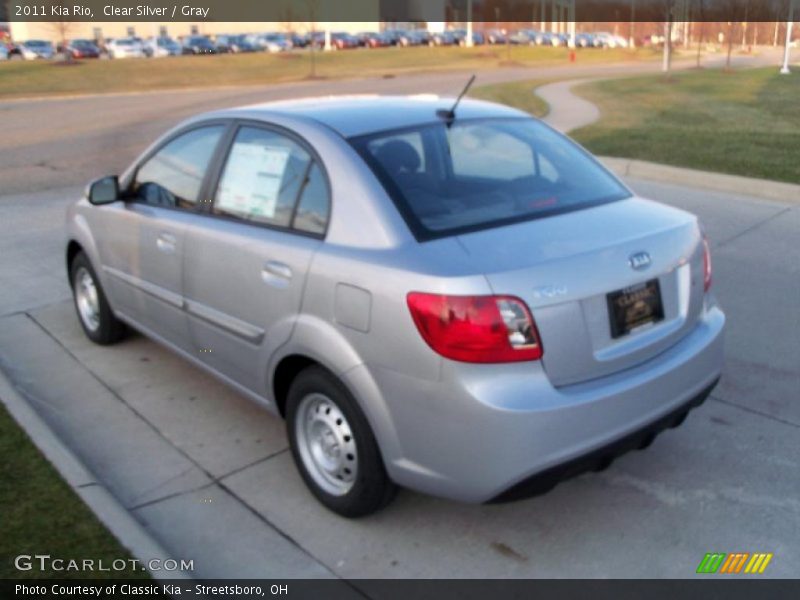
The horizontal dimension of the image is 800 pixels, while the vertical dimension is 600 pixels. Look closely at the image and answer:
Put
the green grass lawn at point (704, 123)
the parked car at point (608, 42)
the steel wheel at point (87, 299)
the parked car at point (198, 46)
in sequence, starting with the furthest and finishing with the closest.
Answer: the parked car at point (608, 42) → the parked car at point (198, 46) → the green grass lawn at point (704, 123) → the steel wheel at point (87, 299)

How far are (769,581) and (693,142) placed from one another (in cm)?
1070

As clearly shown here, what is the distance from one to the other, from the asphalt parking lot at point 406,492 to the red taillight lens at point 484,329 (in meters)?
0.29

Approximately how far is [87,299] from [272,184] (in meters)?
2.49

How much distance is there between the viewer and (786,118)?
18.7 m

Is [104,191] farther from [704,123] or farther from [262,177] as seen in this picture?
[704,123]

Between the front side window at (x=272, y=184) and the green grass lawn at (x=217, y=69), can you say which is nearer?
the front side window at (x=272, y=184)

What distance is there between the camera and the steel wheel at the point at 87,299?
5.83 metres

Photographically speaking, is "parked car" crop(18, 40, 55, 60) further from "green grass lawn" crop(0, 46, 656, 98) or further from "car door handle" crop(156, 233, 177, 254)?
"car door handle" crop(156, 233, 177, 254)

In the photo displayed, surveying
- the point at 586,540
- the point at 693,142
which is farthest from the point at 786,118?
the point at 586,540

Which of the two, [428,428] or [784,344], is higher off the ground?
[428,428]

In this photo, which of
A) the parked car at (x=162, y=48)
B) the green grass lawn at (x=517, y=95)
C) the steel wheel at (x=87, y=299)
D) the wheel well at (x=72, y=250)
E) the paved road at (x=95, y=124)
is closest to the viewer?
the steel wheel at (x=87, y=299)

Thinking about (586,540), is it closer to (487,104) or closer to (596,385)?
(596,385)

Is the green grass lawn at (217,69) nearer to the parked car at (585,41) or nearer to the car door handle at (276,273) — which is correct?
the parked car at (585,41)

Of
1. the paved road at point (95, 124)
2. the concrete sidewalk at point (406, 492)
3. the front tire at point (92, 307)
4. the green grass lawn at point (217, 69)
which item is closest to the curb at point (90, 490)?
the concrete sidewalk at point (406, 492)
